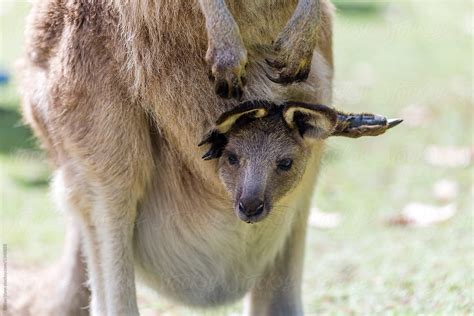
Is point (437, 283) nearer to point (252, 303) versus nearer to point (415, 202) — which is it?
point (252, 303)

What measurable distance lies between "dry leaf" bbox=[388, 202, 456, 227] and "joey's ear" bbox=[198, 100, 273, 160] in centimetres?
290

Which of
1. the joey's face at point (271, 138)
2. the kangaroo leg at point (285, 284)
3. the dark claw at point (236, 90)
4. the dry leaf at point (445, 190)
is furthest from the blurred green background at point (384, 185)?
the dark claw at point (236, 90)

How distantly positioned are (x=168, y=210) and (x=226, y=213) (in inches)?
10.1

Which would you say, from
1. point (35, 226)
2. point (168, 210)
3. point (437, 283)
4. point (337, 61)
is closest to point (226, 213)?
point (168, 210)

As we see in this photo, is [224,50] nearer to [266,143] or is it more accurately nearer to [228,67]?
[228,67]

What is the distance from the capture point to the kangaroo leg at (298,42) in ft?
11.1

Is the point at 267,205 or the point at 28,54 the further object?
the point at 28,54

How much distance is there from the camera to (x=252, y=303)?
14.4 ft

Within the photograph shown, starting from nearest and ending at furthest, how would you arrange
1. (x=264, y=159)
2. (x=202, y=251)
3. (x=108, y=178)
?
(x=264, y=159)
(x=108, y=178)
(x=202, y=251)

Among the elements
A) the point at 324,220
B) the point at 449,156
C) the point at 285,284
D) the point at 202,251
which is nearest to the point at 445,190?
the point at 449,156

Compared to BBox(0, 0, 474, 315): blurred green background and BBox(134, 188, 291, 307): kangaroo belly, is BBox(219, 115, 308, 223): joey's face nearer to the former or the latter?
BBox(134, 188, 291, 307): kangaroo belly

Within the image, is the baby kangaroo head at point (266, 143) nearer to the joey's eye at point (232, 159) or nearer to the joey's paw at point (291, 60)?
the joey's eye at point (232, 159)

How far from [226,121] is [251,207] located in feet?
1.18

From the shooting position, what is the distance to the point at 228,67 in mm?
3252
